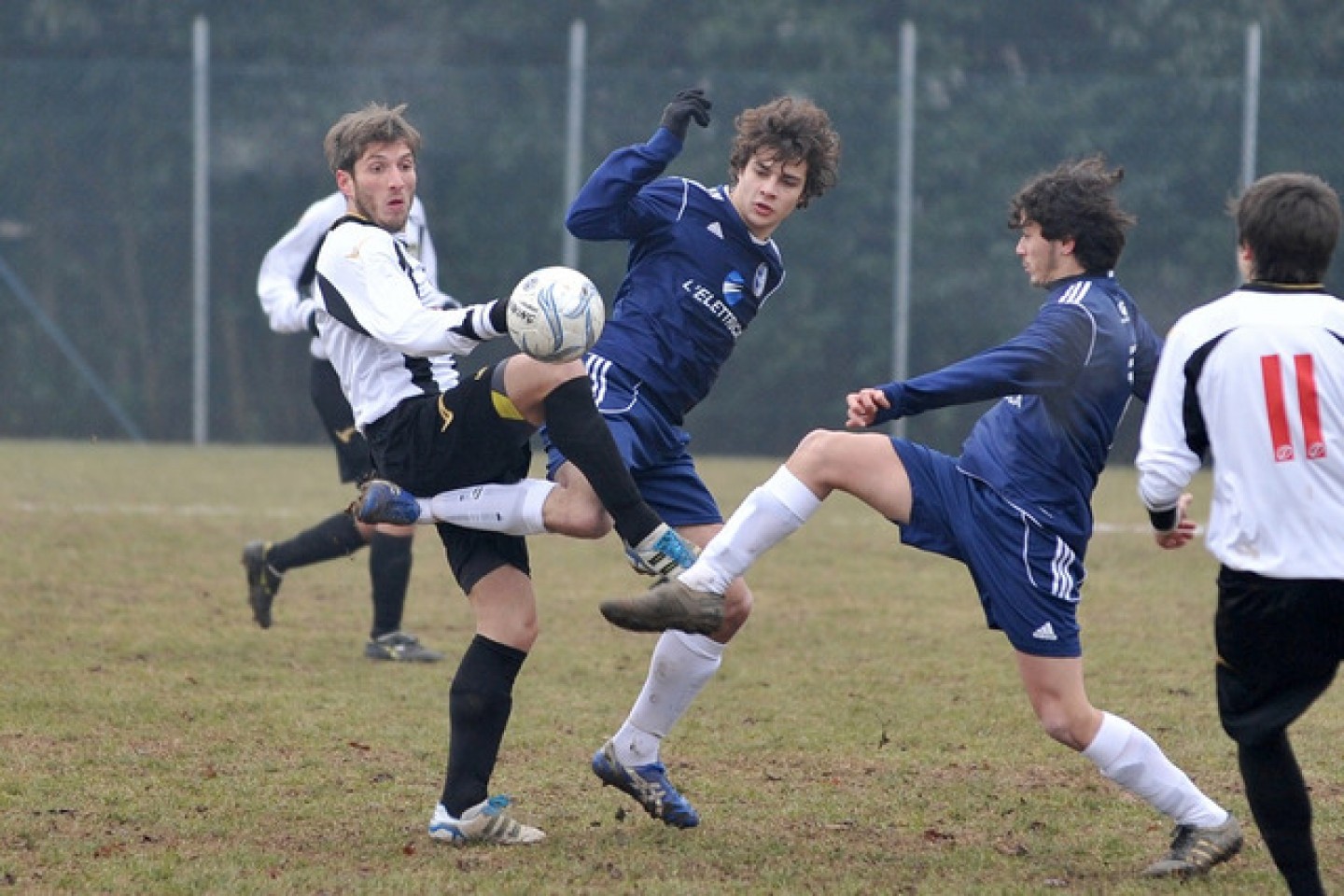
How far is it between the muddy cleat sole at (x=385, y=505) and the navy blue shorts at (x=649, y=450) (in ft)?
1.30

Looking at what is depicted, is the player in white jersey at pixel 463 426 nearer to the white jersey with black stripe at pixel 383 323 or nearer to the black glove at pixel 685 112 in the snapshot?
the white jersey with black stripe at pixel 383 323

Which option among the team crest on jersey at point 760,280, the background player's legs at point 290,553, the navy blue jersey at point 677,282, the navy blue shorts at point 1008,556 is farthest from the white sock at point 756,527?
the background player's legs at point 290,553

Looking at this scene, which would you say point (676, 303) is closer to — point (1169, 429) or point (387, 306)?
point (387, 306)

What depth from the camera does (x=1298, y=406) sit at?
3.79 m

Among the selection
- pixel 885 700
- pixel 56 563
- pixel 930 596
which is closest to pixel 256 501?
pixel 56 563

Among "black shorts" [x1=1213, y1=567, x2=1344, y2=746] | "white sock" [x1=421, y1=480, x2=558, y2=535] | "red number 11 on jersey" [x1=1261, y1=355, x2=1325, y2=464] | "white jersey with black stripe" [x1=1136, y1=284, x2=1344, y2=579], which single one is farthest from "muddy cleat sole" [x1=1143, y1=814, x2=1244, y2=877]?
"white sock" [x1=421, y1=480, x2=558, y2=535]

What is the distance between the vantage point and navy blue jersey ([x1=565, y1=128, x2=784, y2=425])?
5133 mm

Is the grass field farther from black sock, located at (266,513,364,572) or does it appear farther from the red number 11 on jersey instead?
the red number 11 on jersey

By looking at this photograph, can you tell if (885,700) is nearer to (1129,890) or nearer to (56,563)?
(1129,890)

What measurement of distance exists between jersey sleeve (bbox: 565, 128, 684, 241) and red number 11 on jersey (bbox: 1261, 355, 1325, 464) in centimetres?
174

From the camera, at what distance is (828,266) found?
16078 mm

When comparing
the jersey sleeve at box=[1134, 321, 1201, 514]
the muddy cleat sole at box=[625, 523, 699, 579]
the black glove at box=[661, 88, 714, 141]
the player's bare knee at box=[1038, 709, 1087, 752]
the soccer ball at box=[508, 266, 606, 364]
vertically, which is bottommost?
the player's bare knee at box=[1038, 709, 1087, 752]

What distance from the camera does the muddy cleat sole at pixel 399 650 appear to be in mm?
7312

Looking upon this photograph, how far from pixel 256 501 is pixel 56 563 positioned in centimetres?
296
